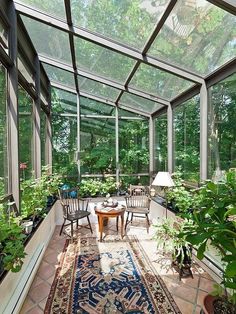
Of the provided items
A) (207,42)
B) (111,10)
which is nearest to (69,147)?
(111,10)

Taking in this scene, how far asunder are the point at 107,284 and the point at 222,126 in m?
2.50

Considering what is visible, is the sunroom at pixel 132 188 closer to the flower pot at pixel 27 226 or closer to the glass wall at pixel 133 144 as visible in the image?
the flower pot at pixel 27 226

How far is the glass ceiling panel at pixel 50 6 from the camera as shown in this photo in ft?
8.46

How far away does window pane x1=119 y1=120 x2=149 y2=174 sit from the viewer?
5.68m

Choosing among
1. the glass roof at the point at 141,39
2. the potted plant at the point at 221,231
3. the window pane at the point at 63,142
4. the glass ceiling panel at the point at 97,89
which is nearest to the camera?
the potted plant at the point at 221,231

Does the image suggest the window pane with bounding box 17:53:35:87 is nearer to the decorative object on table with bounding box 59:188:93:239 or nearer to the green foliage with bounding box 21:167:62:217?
the green foliage with bounding box 21:167:62:217

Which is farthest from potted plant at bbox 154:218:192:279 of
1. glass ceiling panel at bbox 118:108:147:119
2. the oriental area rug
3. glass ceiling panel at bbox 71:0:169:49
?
glass ceiling panel at bbox 118:108:147:119

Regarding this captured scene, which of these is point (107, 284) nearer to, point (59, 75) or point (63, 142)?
point (63, 142)

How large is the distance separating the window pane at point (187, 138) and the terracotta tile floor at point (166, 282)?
1417mm

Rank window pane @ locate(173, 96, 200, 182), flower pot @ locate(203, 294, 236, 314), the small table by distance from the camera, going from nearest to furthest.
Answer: flower pot @ locate(203, 294, 236, 314)
window pane @ locate(173, 96, 200, 182)
the small table

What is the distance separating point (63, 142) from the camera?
524cm

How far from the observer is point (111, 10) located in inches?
97.3

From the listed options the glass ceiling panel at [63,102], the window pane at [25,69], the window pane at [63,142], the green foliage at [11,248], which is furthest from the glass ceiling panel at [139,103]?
the green foliage at [11,248]

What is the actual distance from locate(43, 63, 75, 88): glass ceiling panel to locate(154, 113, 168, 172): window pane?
91.9 inches
